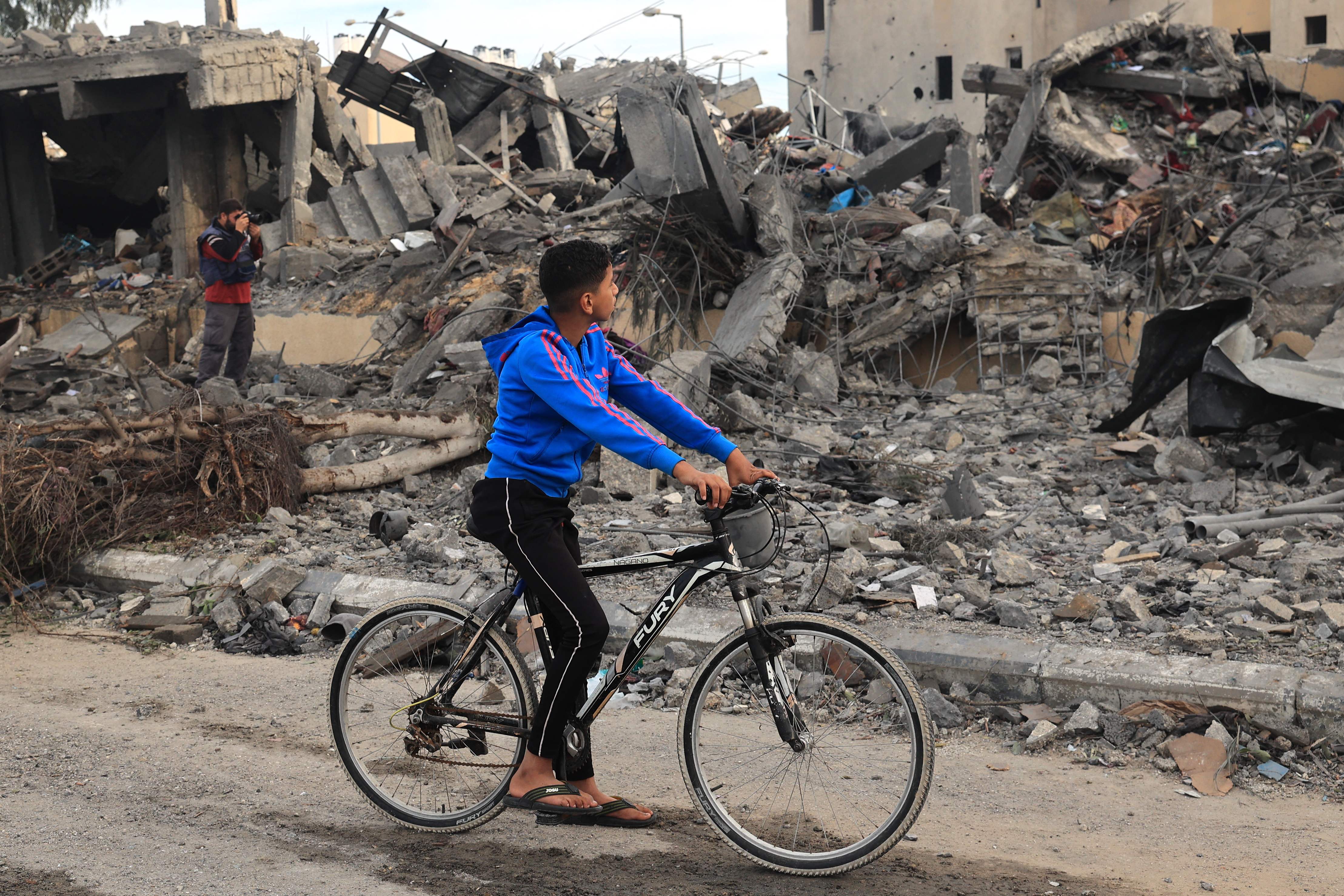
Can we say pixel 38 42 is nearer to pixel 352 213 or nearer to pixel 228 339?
pixel 352 213

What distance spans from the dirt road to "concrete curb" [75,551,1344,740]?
31 cm

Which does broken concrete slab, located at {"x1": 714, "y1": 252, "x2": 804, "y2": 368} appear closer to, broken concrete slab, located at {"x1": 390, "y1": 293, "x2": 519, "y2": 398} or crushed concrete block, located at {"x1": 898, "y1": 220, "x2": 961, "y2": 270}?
→ crushed concrete block, located at {"x1": 898, "y1": 220, "x2": 961, "y2": 270}

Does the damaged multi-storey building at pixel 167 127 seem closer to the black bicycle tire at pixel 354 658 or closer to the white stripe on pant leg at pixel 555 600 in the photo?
the black bicycle tire at pixel 354 658

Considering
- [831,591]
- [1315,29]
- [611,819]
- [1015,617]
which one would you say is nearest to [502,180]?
[831,591]

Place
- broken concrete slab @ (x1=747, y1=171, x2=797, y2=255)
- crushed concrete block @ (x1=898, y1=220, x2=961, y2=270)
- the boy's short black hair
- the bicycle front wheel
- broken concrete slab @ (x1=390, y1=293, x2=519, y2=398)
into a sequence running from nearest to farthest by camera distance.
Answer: the bicycle front wheel, the boy's short black hair, broken concrete slab @ (x1=390, y1=293, x2=519, y2=398), broken concrete slab @ (x1=747, y1=171, x2=797, y2=255), crushed concrete block @ (x1=898, y1=220, x2=961, y2=270)

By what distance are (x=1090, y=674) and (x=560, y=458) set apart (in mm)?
2234

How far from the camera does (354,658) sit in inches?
129

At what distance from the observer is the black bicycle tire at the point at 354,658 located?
3068mm

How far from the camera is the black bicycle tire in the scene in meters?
3.07

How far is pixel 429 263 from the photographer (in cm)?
1253

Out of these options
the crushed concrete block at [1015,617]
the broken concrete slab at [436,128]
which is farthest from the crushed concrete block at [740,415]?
the broken concrete slab at [436,128]

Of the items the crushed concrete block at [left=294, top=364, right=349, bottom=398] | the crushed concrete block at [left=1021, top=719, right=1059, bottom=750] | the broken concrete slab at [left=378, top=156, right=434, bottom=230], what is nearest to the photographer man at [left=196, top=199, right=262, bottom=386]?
the crushed concrete block at [left=294, top=364, right=349, bottom=398]

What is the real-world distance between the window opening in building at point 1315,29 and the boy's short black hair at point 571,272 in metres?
26.7

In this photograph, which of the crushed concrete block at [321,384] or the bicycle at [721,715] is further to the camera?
the crushed concrete block at [321,384]
